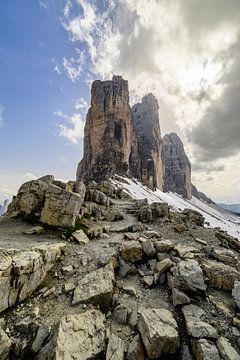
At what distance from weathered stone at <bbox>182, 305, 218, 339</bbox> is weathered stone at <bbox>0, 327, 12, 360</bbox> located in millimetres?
5780

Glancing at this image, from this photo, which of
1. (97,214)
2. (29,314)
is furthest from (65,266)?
(97,214)

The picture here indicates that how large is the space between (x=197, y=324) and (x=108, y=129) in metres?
116

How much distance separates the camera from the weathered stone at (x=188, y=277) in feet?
28.0

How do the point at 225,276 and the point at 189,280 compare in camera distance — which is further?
the point at 225,276

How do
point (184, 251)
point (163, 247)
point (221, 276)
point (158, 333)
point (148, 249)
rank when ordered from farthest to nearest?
point (163, 247) < point (184, 251) < point (148, 249) < point (221, 276) < point (158, 333)

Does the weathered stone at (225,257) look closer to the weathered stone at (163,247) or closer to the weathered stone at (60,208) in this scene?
the weathered stone at (163,247)

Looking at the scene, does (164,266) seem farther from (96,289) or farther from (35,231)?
(35,231)

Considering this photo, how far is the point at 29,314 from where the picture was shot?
24.2ft

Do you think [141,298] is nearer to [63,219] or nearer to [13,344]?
[13,344]

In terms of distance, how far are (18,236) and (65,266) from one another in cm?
513

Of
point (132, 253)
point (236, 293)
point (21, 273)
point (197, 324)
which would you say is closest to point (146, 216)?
point (132, 253)

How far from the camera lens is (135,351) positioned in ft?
20.3

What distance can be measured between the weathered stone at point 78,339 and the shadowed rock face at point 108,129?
9965 centimetres

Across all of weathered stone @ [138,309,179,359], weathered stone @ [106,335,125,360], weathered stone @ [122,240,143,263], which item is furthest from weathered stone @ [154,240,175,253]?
weathered stone @ [106,335,125,360]
